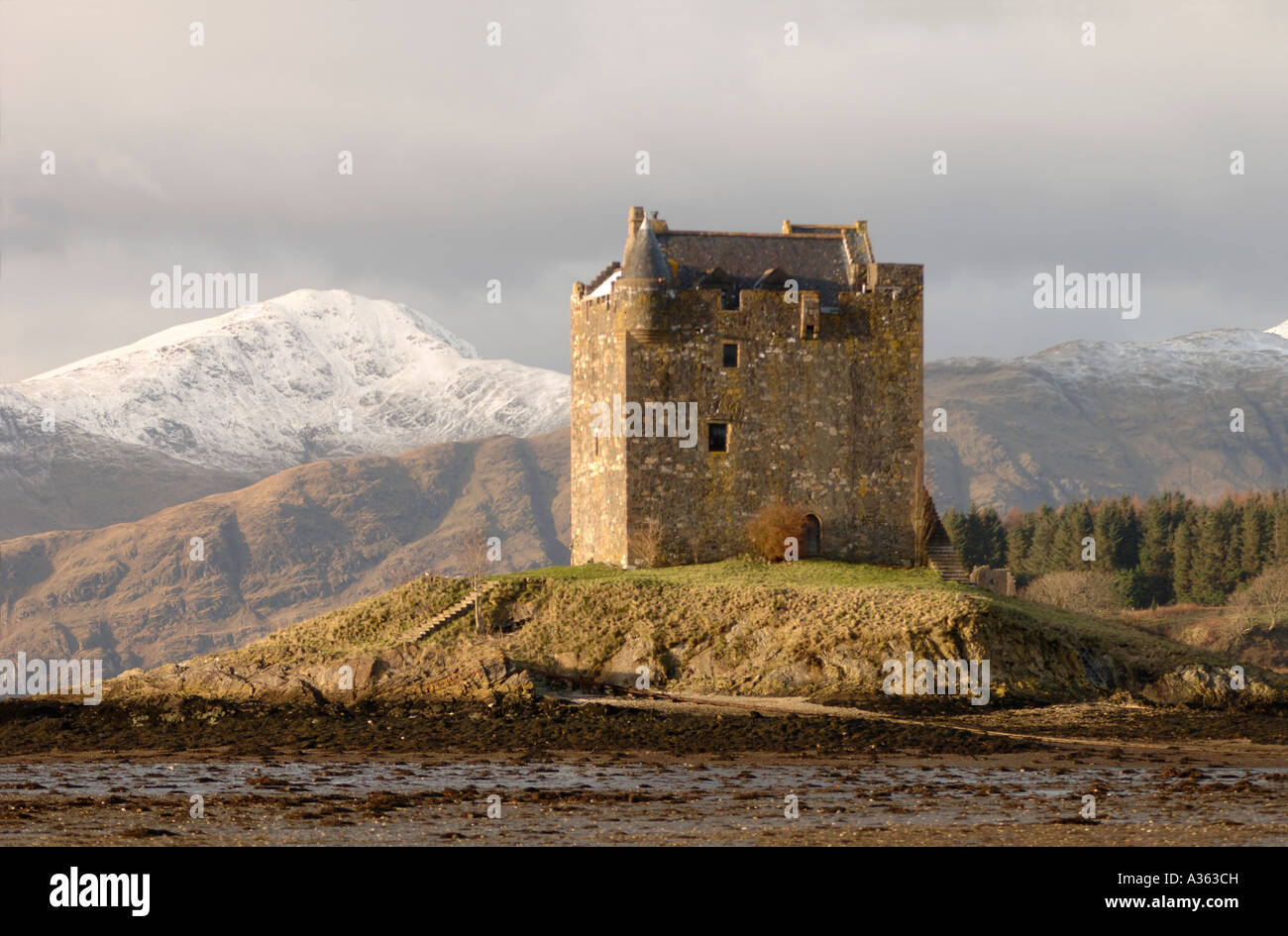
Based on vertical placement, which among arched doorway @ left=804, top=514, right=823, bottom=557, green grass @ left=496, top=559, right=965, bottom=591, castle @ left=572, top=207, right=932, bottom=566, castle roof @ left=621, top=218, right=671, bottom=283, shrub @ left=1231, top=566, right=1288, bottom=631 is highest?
castle roof @ left=621, top=218, right=671, bottom=283

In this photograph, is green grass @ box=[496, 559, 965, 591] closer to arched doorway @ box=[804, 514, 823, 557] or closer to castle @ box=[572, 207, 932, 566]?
arched doorway @ box=[804, 514, 823, 557]

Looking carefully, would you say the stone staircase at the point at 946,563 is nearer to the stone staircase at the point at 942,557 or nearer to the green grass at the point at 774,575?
the stone staircase at the point at 942,557

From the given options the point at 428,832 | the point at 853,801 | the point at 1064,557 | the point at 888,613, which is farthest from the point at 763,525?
the point at 1064,557

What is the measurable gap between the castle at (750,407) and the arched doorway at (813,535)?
0.05 m

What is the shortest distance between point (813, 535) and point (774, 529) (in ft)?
7.21

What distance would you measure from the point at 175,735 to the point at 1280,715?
1306 inches

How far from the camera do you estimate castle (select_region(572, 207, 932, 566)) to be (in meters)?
63.8

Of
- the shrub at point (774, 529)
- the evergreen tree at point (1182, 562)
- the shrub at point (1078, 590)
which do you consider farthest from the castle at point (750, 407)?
the evergreen tree at point (1182, 562)

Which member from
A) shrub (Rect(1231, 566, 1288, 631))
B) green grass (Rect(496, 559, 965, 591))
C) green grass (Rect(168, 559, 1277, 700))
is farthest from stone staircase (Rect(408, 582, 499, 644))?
shrub (Rect(1231, 566, 1288, 631))

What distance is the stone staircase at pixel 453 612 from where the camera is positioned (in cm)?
5866

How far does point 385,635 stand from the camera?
59438 millimetres

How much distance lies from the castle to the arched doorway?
0.05m

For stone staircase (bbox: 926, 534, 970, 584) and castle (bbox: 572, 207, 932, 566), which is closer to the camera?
castle (bbox: 572, 207, 932, 566)

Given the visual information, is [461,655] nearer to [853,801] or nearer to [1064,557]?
[853,801]
